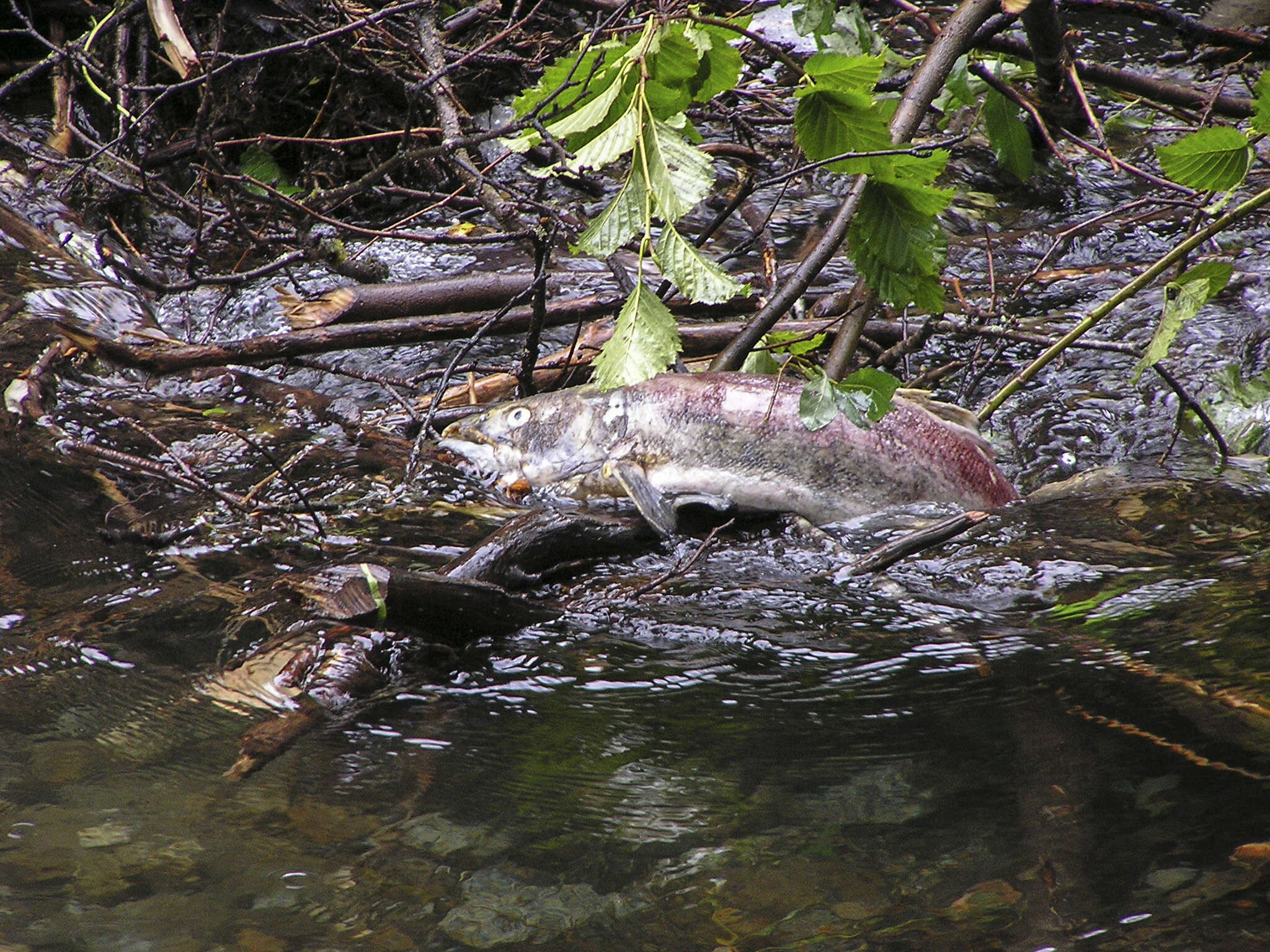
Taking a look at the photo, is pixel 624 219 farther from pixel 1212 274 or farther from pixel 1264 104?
pixel 1212 274

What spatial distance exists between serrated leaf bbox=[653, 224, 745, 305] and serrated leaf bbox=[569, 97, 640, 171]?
186mm

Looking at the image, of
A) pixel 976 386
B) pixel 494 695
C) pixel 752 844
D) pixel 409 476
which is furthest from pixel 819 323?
pixel 752 844

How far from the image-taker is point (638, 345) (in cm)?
213

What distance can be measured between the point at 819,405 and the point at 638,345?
706 millimetres

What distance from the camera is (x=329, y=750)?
2.11 m

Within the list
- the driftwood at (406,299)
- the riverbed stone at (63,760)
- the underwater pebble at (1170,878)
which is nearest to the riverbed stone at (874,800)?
the underwater pebble at (1170,878)

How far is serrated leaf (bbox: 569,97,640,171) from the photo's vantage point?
6.75 feet

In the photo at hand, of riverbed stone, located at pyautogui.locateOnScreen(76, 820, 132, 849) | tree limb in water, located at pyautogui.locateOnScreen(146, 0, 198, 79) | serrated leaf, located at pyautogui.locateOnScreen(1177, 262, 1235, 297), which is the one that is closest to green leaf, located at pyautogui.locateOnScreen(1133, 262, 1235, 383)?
serrated leaf, located at pyautogui.locateOnScreen(1177, 262, 1235, 297)

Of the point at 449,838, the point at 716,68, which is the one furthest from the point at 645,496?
the point at 449,838

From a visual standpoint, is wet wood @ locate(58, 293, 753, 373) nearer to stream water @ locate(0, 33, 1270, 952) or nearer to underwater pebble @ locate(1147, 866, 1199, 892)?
stream water @ locate(0, 33, 1270, 952)

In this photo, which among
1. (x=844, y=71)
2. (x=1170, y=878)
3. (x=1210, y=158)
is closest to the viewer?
(x=1170, y=878)

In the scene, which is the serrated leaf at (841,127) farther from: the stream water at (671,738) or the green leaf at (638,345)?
the stream water at (671,738)

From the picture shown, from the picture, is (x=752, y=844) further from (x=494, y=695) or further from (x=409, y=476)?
(x=409, y=476)

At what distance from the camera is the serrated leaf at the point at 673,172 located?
6.77ft
